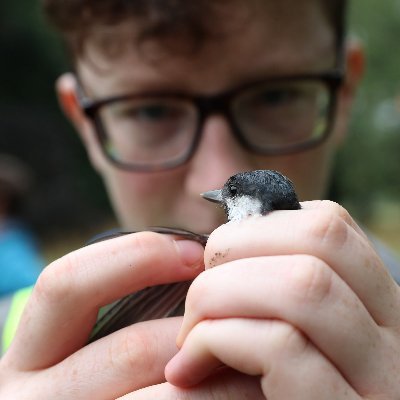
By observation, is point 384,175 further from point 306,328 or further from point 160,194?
point 306,328

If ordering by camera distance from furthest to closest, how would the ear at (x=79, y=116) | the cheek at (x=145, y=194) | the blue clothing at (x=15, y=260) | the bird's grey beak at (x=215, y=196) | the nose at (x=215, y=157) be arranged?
the blue clothing at (x=15, y=260)
the ear at (x=79, y=116)
the cheek at (x=145, y=194)
the nose at (x=215, y=157)
the bird's grey beak at (x=215, y=196)

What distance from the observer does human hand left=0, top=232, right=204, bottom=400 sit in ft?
2.09

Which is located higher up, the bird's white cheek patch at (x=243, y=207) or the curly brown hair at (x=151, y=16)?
the curly brown hair at (x=151, y=16)

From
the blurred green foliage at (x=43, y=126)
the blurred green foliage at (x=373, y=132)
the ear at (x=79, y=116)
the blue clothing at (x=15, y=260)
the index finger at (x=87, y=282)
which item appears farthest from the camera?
the blurred green foliage at (x=373, y=132)

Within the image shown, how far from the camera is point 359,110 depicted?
11.4m

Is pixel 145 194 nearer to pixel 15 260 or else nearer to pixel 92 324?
pixel 92 324

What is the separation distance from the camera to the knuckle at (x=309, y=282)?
0.51 metres

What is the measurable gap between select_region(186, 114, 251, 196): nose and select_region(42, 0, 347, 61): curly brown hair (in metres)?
0.20

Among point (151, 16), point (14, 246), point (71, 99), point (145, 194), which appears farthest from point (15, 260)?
point (151, 16)

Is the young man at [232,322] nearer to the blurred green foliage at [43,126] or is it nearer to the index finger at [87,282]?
the index finger at [87,282]

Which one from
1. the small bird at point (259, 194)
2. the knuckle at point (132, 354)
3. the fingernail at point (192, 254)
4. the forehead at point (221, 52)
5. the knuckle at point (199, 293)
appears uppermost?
the forehead at point (221, 52)

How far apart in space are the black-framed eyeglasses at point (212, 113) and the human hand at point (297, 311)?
78cm

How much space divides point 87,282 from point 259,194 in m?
0.22

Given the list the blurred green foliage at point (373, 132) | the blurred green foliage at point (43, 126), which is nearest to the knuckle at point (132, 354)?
the blurred green foliage at point (43, 126)
